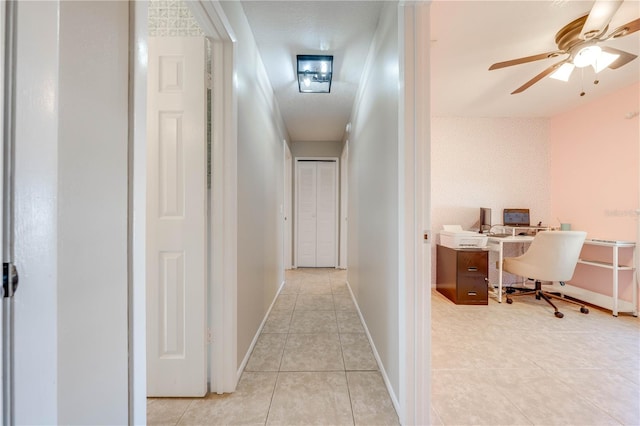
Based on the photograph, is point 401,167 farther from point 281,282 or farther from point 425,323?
point 281,282

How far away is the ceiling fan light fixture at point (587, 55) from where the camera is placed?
1.85 m

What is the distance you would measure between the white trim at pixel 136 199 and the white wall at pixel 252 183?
89 cm

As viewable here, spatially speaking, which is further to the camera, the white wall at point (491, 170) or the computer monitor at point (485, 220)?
the white wall at point (491, 170)

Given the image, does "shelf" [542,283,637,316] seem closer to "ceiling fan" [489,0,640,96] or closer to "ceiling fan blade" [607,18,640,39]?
"ceiling fan" [489,0,640,96]

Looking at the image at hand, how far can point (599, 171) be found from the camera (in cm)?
302

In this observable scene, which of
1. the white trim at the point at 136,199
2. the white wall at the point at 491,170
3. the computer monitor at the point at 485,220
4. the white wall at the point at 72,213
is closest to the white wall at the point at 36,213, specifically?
the white wall at the point at 72,213

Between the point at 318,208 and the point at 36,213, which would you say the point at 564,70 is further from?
the point at 318,208

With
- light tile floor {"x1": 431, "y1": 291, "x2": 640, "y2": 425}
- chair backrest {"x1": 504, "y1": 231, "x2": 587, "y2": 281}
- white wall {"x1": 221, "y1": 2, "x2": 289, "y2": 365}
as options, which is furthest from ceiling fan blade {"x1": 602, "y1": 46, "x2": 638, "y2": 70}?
white wall {"x1": 221, "y1": 2, "x2": 289, "y2": 365}

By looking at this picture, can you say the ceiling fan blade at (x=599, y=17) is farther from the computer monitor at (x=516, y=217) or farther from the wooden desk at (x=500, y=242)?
the computer monitor at (x=516, y=217)

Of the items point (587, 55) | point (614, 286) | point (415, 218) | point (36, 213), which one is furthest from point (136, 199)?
point (614, 286)

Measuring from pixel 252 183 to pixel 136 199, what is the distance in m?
1.30

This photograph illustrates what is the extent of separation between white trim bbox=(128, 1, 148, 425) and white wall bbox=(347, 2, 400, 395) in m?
1.12

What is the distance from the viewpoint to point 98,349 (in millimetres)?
619

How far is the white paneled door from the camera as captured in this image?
16.1ft
